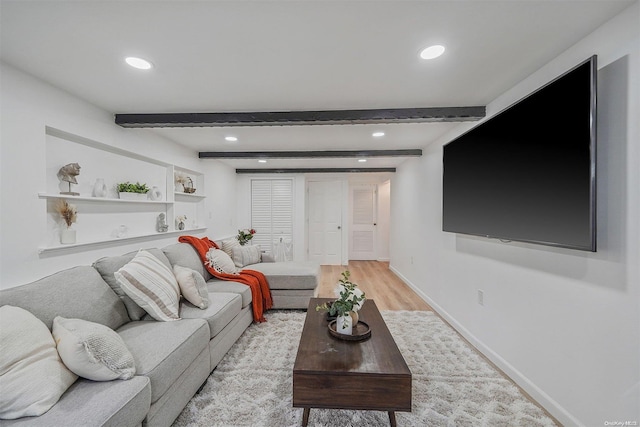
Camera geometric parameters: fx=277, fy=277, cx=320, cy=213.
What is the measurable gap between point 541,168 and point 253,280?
114 inches

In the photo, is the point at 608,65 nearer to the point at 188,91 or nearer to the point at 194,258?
the point at 188,91

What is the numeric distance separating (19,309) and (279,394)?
61.6 inches

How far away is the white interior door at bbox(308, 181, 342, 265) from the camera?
6.62 m

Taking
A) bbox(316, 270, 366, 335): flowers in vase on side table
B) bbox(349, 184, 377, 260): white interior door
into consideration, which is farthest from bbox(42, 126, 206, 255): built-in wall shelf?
bbox(349, 184, 377, 260): white interior door

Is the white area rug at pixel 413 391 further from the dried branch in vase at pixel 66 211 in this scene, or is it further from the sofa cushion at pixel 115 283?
the dried branch in vase at pixel 66 211

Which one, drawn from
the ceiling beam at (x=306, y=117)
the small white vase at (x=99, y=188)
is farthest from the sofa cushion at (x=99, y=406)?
the ceiling beam at (x=306, y=117)

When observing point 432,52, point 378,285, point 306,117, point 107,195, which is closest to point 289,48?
point 432,52

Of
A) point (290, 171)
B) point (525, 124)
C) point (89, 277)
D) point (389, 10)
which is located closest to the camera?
point (389, 10)

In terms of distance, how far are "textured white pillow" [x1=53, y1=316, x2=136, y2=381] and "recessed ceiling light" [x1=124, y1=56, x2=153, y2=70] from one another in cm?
160

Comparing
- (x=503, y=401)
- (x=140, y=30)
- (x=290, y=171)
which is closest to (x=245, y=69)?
(x=140, y=30)

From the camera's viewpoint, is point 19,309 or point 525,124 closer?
point 19,309

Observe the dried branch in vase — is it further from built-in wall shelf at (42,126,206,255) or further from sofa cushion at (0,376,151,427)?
sofa cushion at (0,376,151,427)

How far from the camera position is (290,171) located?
5.84 m

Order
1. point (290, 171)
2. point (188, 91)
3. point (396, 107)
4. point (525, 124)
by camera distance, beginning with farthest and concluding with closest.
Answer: point (290, 171), point (396, 107), point (188, 91), point (525, 124)
